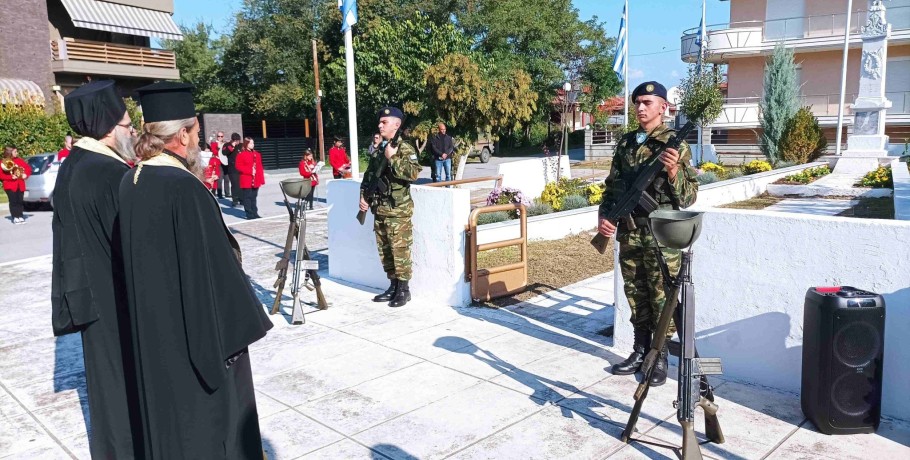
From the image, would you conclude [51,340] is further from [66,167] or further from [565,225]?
[565,225]

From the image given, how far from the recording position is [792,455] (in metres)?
3.71

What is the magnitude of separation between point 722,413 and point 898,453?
0.94 metres

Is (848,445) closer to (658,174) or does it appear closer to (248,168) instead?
(658,174)

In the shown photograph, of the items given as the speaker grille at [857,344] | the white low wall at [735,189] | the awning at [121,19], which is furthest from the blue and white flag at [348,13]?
the awning at [121,19]

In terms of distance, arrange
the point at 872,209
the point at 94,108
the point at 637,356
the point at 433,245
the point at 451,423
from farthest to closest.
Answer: the point at 872,209 → the point at 433,245 → the point at 637,356 → the point at 451,423 → the point at 94,108

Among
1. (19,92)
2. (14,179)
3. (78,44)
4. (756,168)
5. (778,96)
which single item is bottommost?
(756,168)

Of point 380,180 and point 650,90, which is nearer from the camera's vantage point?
point 650,90

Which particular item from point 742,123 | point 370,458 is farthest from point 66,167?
point 742,123

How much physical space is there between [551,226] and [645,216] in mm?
6471

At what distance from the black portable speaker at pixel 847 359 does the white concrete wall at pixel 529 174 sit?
31.6ft

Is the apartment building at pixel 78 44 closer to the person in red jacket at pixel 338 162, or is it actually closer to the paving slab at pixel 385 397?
the person in red jacket at pixel 338 162

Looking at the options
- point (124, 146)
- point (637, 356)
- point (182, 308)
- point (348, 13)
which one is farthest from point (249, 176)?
point (182, 308)

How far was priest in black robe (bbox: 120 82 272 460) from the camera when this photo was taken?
8.63 ft

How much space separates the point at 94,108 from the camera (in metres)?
3.67
